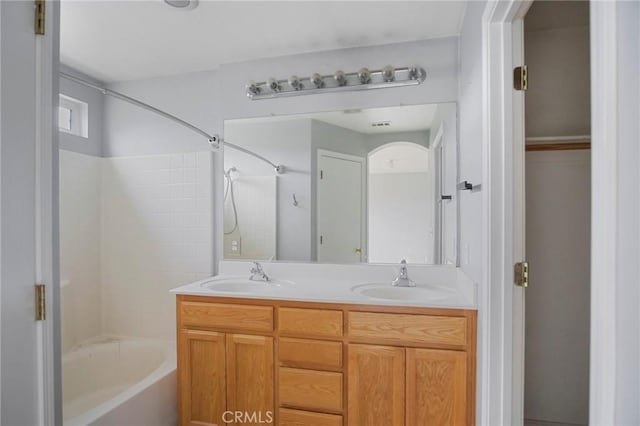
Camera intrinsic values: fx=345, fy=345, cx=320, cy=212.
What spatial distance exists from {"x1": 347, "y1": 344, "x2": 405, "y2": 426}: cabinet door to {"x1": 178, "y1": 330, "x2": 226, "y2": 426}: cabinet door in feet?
2.51

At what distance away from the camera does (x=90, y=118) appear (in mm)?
2816

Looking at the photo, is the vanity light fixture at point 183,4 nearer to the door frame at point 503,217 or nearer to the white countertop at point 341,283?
the door frame at point 503,217

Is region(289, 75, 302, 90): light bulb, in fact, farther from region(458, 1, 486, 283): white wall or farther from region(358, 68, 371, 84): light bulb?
region(458, 1, 486, 283): white wall

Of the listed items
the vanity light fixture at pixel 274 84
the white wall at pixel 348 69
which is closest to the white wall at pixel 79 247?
the white wall at pixel 348 69

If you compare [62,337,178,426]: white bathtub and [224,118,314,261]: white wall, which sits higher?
[224,118,314,261]: white wall

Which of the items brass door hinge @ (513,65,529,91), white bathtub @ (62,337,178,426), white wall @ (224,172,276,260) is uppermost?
brass door hinge @ (513,65,529,91)

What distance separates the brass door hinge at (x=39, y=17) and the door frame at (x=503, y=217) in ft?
4.86

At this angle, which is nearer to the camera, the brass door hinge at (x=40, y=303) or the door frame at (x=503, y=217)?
the brass door hinge at (x=40, y=303)

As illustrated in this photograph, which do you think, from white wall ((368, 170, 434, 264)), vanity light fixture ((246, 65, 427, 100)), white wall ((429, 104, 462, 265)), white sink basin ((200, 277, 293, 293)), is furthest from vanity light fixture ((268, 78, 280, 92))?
white sink basin ((200, 277, 293, 293))

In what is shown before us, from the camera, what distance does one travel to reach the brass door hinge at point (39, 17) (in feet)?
3.07

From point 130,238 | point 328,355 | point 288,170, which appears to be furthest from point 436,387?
point 130,238

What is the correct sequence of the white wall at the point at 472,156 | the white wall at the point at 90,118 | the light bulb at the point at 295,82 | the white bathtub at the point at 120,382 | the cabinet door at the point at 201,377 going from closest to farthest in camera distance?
1. the white wall at the point at 472,156
2. the white bathtub at the point at 120,382
3. the cabinet door at the point at 201,377
4. the light bulb at the point at 295,82
5. the white wall at the point at 90,118

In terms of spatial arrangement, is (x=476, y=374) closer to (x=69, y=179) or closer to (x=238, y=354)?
(x=238, y=354)

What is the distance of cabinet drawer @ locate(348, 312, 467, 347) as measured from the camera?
5.48 feet
